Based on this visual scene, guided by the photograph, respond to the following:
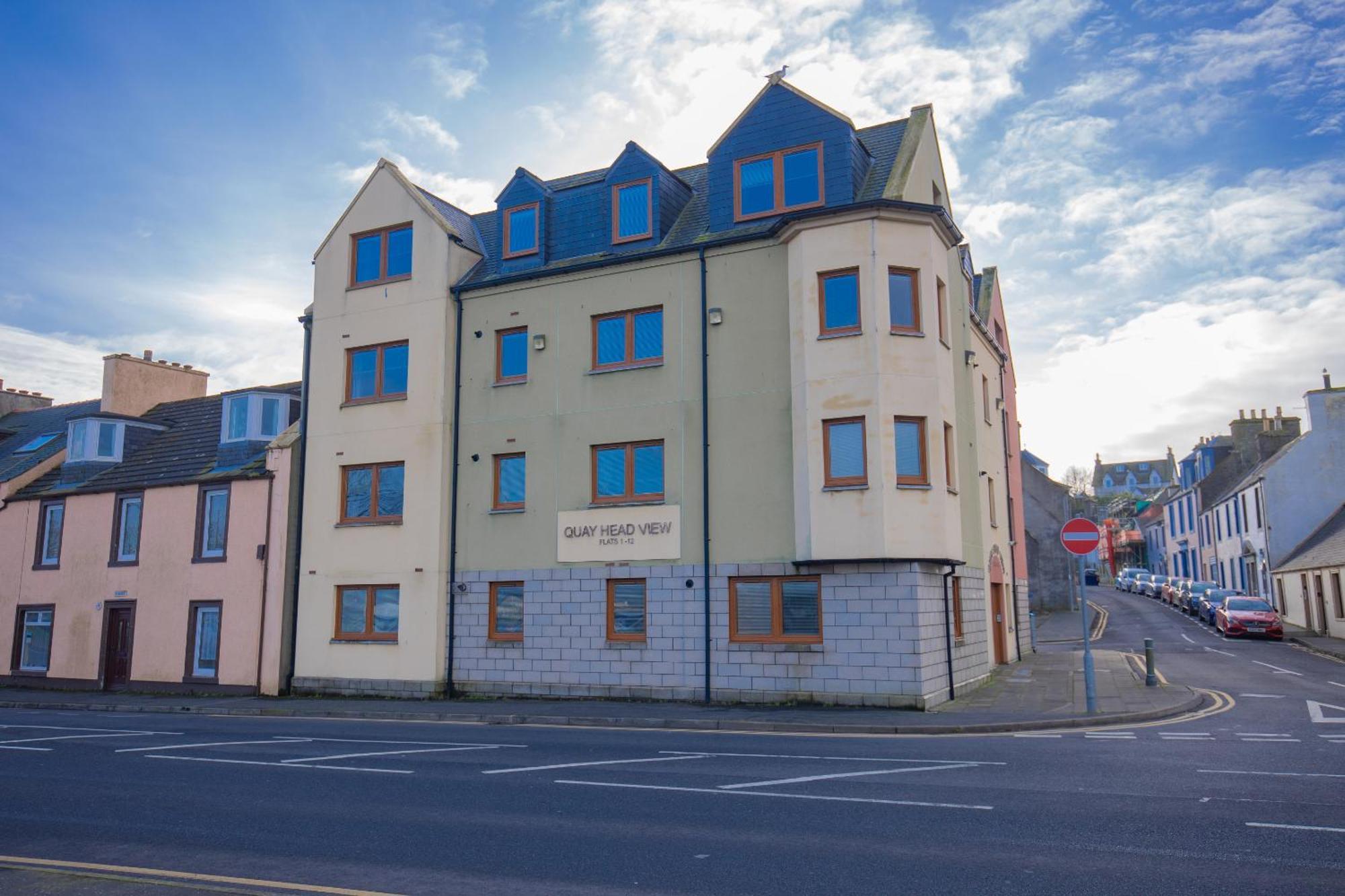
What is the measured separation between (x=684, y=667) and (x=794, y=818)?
36.9 feet

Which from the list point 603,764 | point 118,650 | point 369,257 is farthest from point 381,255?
point 603,764

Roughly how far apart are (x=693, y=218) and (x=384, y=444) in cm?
951

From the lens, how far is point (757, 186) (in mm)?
21219

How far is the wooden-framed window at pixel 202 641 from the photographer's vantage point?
24.9 meters

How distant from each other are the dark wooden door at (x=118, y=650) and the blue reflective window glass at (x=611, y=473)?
15.0 m

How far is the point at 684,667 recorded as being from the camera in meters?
19.8

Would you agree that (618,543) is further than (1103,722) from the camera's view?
Yes

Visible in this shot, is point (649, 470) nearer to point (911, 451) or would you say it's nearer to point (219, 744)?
point (911, 451)

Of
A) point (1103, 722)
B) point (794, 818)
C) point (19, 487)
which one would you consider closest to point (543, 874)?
point (794, 818)

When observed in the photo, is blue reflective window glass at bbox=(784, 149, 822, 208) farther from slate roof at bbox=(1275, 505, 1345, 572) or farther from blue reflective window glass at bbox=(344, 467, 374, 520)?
slate roof at bbox=(1275, 505, 1345, 572)

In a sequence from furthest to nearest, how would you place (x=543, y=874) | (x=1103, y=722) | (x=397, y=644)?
(x=397, y=644) → (x=1103, y=722) → (x=543, y=874)

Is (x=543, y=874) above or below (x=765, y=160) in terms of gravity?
below

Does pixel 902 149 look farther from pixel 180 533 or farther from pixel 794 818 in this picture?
pixel 180 533

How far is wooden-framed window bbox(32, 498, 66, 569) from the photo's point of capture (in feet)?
94.8
